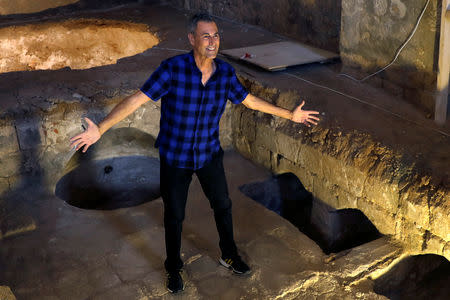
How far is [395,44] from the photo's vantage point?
5.08 m

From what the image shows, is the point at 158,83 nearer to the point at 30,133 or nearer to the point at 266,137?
the point at 30,133

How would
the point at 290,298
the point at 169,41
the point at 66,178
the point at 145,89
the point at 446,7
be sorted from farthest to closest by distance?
the point at 169,41
the point at 66,178
the point at 446,7
the point at 290,298
the point at 145,89

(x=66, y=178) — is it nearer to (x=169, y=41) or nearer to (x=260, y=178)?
(x=260, y=178)

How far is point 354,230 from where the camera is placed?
5.08 m

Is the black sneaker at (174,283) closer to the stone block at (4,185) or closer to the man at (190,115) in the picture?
the man at (190,115)

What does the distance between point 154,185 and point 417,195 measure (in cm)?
338

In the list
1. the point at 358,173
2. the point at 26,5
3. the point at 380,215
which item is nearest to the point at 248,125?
the point at 358,173

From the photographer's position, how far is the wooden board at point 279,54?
5.98 metres

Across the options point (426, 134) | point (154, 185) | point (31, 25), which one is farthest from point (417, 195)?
point (31, 25)

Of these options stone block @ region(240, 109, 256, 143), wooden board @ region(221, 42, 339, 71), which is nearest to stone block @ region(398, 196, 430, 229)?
stone block @ region(240, 109, 256, 143)

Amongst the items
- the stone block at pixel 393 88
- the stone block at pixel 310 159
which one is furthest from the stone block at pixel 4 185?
the stone block at pixel 393 88

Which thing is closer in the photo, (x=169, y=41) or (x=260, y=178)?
(x=260, y=178)

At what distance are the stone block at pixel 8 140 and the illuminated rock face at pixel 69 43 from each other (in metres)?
3.90

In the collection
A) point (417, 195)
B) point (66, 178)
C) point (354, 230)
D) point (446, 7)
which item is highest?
point (446, 7)
